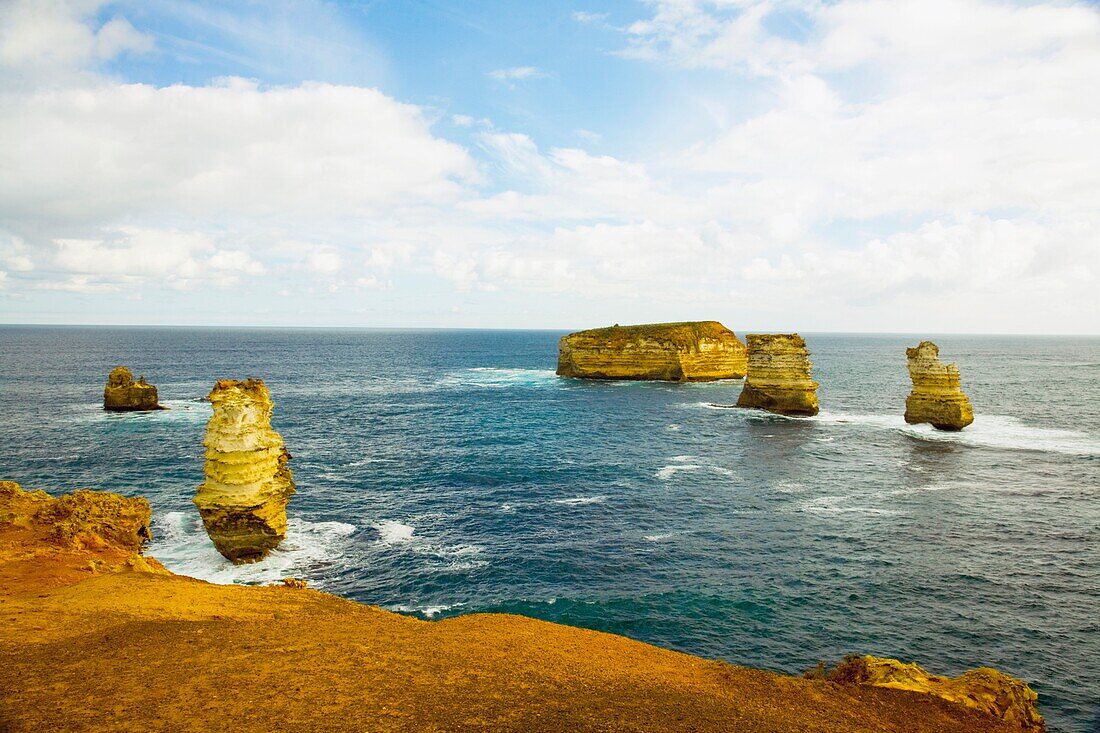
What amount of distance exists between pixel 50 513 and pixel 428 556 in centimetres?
1686

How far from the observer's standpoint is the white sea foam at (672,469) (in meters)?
48.3

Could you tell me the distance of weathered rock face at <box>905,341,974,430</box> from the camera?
6406 cm

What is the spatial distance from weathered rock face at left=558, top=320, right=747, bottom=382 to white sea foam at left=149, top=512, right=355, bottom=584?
83.2 m

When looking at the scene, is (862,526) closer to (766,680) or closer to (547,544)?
(547,544)

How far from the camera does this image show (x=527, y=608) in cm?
2683

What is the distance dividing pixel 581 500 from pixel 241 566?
861 inches

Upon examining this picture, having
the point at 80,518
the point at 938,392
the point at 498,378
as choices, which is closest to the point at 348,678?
the point at 80,518

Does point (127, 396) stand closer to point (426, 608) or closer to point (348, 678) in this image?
point (426, 608)

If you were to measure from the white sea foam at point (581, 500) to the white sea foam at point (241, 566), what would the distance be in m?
14.2

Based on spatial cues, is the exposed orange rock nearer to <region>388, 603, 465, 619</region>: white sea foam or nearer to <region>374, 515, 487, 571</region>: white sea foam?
<region>388, 603, 465, 619</region>: white sea foam

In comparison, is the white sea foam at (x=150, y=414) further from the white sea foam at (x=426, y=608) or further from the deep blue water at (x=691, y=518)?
the white sea foam at (x=426, y=608)

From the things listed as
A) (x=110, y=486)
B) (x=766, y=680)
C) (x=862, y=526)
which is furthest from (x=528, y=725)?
(x=110, y=486)

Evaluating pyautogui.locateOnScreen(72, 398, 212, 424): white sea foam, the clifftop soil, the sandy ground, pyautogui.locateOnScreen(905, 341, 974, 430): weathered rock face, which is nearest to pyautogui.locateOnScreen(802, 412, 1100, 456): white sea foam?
pyautogui.locateOnScreen(905, 341, 974, 430): weathered rock face

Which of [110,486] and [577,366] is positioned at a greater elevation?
[577,366]
